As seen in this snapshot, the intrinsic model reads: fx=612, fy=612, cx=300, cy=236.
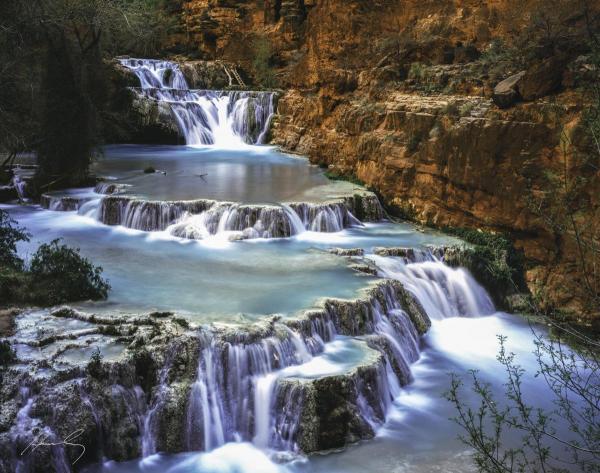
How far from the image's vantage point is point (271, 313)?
9.88 metres

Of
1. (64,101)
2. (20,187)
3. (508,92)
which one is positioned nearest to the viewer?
(508,92)

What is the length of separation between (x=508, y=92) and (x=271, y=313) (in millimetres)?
8203

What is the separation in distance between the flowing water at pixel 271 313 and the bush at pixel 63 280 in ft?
1.03

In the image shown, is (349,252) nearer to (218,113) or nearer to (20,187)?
(20,187)

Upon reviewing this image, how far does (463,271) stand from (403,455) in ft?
20.2

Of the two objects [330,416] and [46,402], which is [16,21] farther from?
[330,416]

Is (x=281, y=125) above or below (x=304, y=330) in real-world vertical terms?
above

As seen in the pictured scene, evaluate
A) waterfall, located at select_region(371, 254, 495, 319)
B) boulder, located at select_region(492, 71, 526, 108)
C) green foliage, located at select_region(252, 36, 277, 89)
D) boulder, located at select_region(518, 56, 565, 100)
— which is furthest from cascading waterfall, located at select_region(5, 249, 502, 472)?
green foliage, located at select_region(252, 36, 277, 89)

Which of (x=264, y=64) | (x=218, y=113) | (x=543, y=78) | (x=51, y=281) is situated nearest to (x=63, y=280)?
(x=51, y=281)

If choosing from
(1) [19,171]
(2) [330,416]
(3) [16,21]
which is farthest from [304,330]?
(1) [19,171]

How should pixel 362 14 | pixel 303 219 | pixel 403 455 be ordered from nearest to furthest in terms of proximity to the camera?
pixel 403 455 < pixel 303 219 < pixel 362 14

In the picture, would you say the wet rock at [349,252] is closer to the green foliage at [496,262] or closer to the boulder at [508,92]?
the green foliage at [496,262]

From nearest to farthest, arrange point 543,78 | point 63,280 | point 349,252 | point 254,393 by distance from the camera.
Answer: point 254,393, point 63,280, point 349,252, point 543,78

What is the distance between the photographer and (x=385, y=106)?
1827 cm
